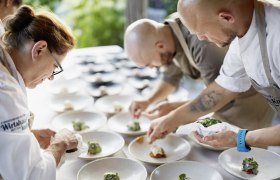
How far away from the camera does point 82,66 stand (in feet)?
11.2

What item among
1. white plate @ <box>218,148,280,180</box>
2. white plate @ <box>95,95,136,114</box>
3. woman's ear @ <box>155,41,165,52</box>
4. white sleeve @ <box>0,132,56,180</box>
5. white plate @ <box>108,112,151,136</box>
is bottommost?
white plate @ <box>95,95,136,114</box>

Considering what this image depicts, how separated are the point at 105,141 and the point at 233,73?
80cm

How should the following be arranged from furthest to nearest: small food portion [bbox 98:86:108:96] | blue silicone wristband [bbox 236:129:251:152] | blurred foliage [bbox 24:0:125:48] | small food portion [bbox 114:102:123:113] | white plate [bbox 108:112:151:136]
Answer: blurred foliage [bbox 24:0:125:48] < small food portion [bbox 98:86:108:96] < small food portion [bbox 114:102:123:113] < white plate [bbox 108:112:151:136] < blue silicone wristband [bbox 236:129:251:152]

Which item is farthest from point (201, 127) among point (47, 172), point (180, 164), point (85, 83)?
point (85, 83)

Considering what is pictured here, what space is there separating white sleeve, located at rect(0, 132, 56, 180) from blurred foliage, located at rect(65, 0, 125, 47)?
171 inches

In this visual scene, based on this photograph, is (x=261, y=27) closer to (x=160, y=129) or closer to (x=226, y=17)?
(x=226, y=17)

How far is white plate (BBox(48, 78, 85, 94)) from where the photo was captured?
9.37ft

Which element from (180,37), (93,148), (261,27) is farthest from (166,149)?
(261,27)

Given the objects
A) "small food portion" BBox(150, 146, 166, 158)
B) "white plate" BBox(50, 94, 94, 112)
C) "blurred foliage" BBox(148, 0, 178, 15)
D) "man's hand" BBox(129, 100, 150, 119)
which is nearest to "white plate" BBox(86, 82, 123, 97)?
"white plate" BBox(50, 94, 94, 112)

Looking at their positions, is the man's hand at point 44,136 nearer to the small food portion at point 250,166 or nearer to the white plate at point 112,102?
the white plate at point 112,102

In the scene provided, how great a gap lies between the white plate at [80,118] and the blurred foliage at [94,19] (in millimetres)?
3320

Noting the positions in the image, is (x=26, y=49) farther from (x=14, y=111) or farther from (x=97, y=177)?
(x=97, y=177)

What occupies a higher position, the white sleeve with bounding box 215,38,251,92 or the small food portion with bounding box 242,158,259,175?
the white sleeve with bounding box 215,38,251,92

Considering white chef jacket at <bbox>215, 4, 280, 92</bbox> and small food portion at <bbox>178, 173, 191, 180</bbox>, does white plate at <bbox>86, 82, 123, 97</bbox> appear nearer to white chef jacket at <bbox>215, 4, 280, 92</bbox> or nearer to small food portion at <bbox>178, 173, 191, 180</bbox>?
white chef jacket at <bbox>215, 4, 280, 92</bbox>
